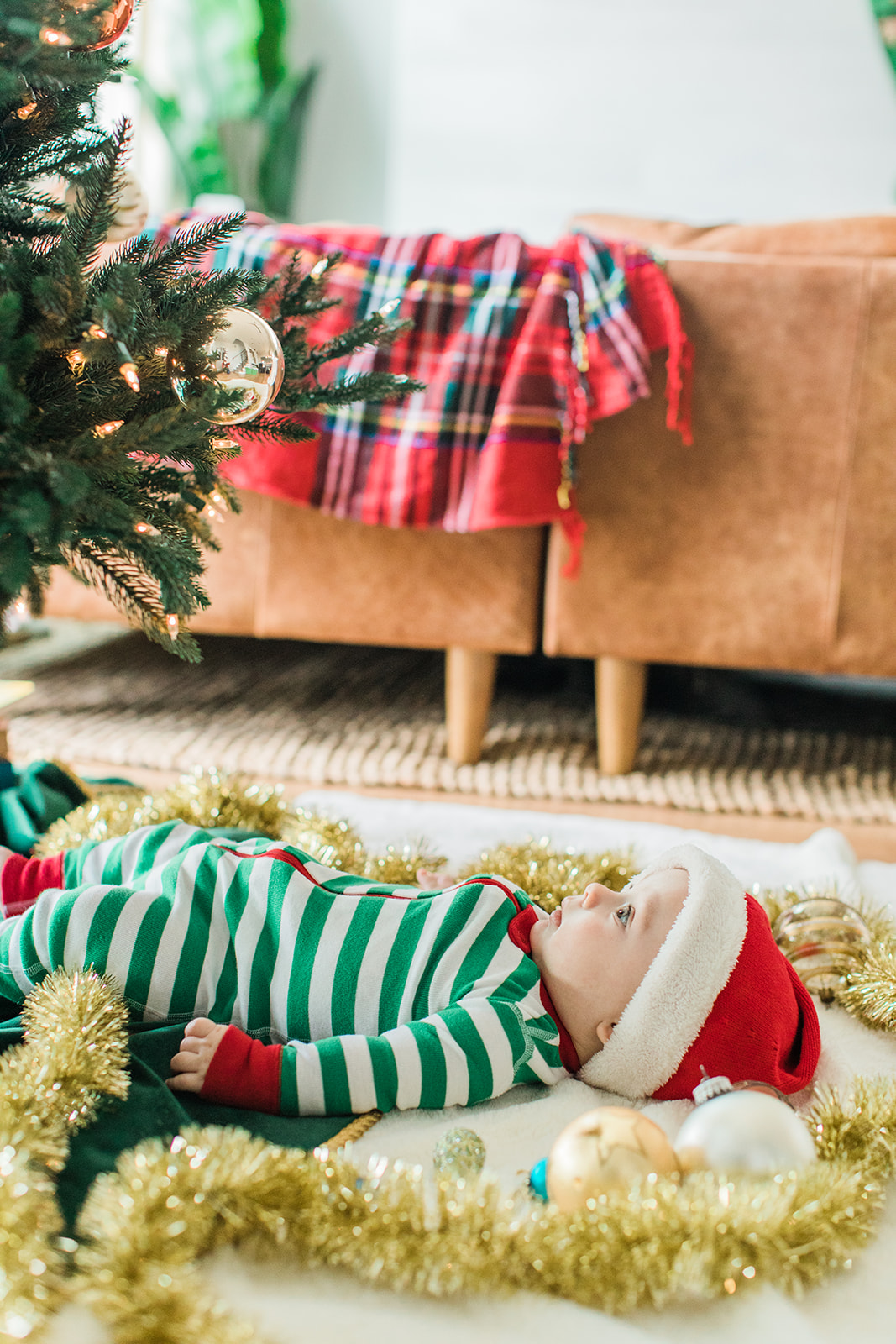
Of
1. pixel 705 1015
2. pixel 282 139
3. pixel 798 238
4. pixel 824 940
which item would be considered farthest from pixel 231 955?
pixel 282 139

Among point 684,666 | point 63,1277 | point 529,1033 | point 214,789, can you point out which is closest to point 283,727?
point 214,789

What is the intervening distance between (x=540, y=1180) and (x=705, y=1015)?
0.56 feet

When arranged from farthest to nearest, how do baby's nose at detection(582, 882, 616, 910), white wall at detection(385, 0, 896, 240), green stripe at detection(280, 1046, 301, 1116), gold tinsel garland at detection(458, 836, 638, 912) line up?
white wall at detection(385, 0, 896, 240) < gold tinsel garland at detection(458, 836, 638, 912) < baby's nose at detection(582, 882, 616, 910) < green stripe at detection(280, 1046, 301, 1116)

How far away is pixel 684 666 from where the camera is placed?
2.02 meters

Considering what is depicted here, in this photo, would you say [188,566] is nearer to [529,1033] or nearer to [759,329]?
[529,1033]

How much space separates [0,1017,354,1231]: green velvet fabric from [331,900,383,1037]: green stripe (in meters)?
0.07

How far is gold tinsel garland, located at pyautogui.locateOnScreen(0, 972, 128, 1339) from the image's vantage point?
17.8 inches

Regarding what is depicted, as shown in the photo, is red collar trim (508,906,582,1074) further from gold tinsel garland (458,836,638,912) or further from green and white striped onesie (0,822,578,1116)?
gold tinsel garland (458,836,638,912)

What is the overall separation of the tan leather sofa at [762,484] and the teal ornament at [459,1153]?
2.96ft

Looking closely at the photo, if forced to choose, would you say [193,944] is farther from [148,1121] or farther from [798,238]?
[798,238]

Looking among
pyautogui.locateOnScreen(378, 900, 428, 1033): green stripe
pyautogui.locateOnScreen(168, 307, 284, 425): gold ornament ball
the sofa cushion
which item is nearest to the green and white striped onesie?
pyautogui.locateOnScreen(378, 900, 428, 1033): green stripe

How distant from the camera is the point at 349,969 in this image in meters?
0.74

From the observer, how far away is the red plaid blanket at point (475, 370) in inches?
52.4

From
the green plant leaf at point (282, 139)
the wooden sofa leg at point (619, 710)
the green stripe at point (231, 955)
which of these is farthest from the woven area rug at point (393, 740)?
the green plant leaf at point (282, 139)
